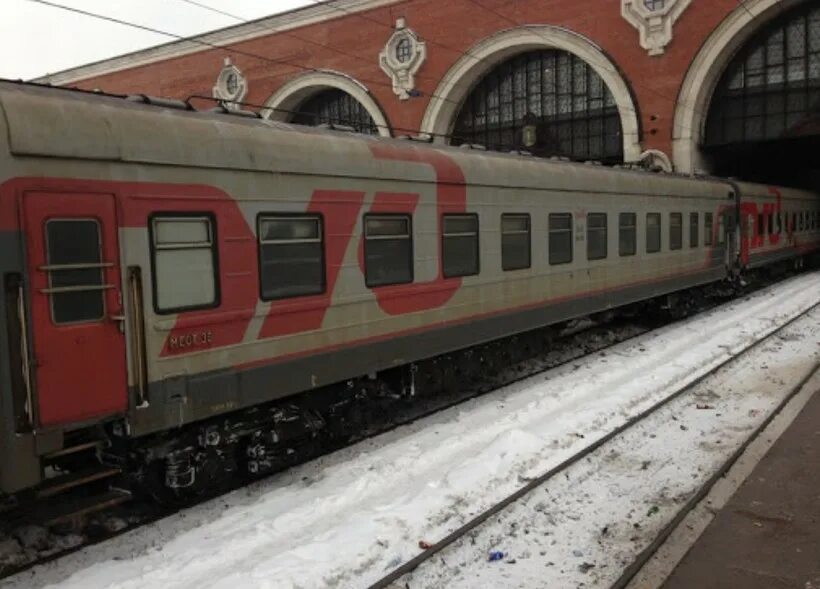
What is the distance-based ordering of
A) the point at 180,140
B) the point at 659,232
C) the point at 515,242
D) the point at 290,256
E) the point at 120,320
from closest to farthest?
the point at 120,320
the point at 180,140
the point at 290,256
the point at 515,242
the point at 659,232

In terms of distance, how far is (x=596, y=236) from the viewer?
12.8 metres

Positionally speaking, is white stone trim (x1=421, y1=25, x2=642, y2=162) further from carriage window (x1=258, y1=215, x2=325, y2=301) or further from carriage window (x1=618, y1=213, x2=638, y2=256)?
carriage window (x1=258, y1=215, x2=325, y2=301)

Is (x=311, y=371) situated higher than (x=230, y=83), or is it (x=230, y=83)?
(x=230, y=83)

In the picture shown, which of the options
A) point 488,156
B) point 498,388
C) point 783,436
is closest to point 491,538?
point 783,436

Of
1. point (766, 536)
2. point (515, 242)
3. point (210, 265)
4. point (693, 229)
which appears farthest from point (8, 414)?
point (693, 229)

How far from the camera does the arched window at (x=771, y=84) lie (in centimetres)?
3045

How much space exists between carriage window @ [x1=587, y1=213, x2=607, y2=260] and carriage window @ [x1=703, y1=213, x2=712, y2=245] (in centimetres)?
610

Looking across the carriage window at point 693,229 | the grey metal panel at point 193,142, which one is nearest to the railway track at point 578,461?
the grey metal panel at point 193,142

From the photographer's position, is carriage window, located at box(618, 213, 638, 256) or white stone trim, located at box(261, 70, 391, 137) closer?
carriage window, located at box(618, 213, 638, 256)

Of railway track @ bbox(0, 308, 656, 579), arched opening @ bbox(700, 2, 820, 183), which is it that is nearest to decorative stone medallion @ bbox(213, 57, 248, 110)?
arched opening @ bbox(700, 2, 820, 183)

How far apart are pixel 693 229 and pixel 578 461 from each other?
37.8ft

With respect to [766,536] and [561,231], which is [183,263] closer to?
[766,536]

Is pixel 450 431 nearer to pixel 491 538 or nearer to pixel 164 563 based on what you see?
pixel 491 538

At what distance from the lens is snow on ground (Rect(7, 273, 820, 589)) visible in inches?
203
